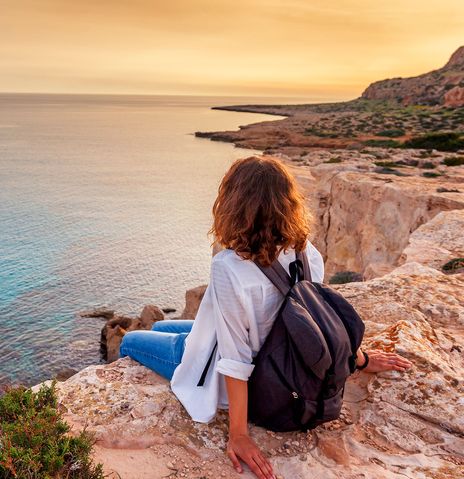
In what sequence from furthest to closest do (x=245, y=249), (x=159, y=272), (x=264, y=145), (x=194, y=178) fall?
(x=264, y=145), (x=194, y=178), (x=159, y=272), (x=245, y=249)

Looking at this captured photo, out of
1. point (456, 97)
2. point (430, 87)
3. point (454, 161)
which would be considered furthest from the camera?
point (430, 87)

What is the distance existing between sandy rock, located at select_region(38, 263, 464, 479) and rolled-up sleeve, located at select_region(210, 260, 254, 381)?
71 cm

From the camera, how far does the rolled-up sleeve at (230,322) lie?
3152 millimetres

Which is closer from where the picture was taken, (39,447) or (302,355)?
(39,447)

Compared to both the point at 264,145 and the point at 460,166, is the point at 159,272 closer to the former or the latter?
the point at 460,166

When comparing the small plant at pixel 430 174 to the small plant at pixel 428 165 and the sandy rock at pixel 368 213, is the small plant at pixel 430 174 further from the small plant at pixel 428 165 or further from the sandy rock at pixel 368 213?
the small plant at pixel 428 165

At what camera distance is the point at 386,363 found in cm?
434

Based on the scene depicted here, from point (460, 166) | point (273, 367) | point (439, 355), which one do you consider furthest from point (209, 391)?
point (460, 166)

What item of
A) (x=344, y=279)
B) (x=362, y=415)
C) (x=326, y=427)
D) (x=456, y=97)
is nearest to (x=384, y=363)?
(x=362, y=415)

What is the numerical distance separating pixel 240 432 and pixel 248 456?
16 cm

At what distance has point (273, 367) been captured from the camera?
10.7 ft

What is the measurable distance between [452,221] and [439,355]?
7015 millimetres

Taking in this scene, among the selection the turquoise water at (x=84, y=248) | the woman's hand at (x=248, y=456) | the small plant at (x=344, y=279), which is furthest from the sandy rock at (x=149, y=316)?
the woman's hand at (x=248, y=456)

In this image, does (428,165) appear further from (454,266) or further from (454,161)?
(454,266)
